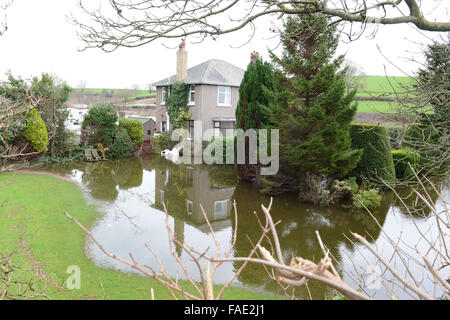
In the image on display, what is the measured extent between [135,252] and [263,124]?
25.7 feet

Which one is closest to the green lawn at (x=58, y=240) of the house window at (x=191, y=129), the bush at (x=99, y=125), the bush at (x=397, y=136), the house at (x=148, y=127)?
the bush at (x=397, y=136)

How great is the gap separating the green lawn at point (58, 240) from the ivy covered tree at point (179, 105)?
1052 centimetres

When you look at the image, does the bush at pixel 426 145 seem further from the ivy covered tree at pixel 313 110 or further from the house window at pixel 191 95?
the house window at pixel 191 95

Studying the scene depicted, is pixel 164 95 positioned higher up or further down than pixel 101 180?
higher up

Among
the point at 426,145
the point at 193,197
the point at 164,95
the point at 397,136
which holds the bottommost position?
the point at 193,197

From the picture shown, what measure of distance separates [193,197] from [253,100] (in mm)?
5068

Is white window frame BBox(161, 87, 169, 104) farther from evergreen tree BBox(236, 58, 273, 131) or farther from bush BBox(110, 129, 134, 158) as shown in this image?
evergreen tree BBox(236, 58, 273, 131)

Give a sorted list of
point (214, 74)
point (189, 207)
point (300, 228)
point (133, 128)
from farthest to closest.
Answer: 1. point (214, 74)
2. point (133, 128)
3. point (189, 207)
4. point (300, 228)

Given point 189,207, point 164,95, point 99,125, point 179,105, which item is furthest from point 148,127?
point 189,207

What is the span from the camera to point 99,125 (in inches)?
803

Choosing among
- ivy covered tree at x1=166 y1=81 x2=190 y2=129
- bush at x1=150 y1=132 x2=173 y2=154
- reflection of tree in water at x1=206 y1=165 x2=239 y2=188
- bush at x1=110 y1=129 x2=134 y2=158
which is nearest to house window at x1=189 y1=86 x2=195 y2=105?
ivy covered tree at x1=166 y1=81 x2=190 y2=129

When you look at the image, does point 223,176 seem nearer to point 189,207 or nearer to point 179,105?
point 189,207

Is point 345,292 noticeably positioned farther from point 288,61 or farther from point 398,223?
point 288,61

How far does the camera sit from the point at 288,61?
38.4ft
